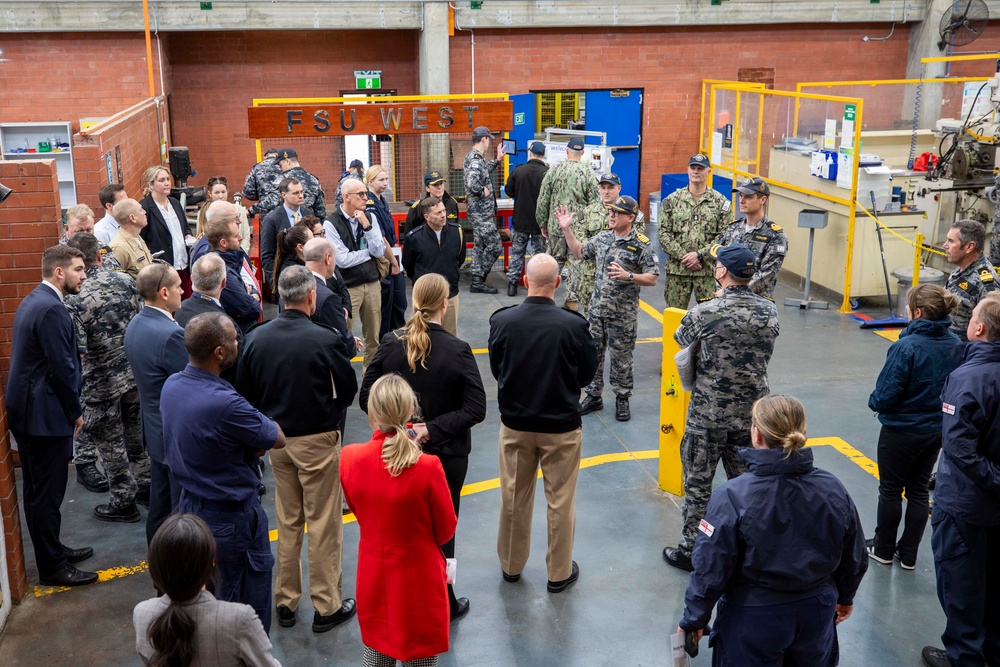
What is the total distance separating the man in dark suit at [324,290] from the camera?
5.43 m

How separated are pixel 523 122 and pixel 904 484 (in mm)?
11274

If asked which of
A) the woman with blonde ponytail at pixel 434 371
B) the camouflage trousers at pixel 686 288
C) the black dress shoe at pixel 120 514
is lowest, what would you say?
the black dress shoe at pixel 120 514

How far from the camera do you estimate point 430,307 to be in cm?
455

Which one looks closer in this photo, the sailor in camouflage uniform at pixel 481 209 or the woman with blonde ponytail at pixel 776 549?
the woman with blonde ponytail at pixel 776 549

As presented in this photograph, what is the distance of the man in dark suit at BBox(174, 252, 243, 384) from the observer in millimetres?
5055

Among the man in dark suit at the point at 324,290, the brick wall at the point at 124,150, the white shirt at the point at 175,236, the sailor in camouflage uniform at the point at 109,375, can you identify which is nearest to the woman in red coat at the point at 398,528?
the man in dark suit at the point at 324,290

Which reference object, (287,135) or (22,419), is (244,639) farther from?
(287,135)

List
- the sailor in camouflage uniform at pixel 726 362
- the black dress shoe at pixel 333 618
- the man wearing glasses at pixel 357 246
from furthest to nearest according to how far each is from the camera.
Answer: the man wearing glasses at pixel 357 246, the sailor in camouflage uniform at pixel 726 362, the black dress shoe at pixel 333 618

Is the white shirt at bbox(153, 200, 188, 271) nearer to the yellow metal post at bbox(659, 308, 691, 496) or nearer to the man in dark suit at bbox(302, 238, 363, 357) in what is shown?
the man in dark suit at bbox(302, 238, 363, 357)

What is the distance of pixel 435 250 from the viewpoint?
26.6 ft

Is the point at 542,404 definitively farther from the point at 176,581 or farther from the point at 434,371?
the point at 176,581

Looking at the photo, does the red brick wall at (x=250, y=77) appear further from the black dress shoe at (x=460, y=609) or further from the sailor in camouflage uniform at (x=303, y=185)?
the black dress shoe at (x=460, y=609)

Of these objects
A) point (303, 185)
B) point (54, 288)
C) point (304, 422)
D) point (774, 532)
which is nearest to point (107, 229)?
point (54, 288)

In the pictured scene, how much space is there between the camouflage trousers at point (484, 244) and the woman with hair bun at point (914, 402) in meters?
7.00
